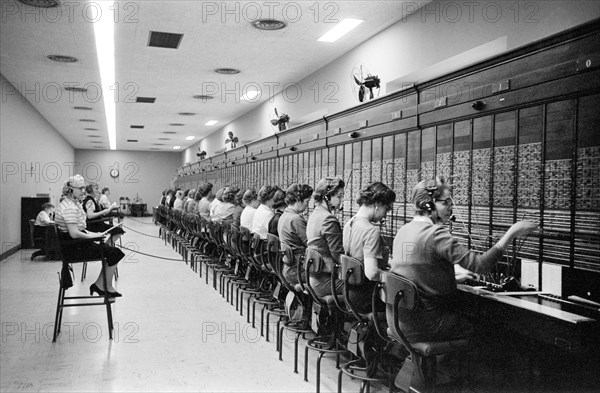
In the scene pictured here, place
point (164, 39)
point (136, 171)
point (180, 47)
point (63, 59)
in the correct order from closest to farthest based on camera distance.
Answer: point (164, 39)
point (180, 47)
point (63, 59)
point (136, 171)

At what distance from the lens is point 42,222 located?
30.9ft

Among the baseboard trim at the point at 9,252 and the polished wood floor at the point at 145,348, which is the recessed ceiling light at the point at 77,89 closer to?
the baseboard trim at the point at 9,252

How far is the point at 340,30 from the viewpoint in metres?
6.34

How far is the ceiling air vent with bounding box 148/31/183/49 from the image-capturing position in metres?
6.61

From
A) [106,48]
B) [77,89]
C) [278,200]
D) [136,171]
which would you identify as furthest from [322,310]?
[136,171]

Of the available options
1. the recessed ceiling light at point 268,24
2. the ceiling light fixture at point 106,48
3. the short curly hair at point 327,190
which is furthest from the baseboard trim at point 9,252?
the short curly hair at point 327,190

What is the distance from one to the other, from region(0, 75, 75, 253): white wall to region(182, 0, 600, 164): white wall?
5457 millimetres

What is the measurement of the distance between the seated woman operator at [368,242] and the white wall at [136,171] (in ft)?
74.9

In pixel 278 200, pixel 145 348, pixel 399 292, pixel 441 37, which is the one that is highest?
pixel 441 37

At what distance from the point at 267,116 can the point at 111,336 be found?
23.5 ft

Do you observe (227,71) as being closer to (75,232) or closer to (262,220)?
(262,220)

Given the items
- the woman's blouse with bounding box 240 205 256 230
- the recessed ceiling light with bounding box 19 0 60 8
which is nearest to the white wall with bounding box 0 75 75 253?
the recessed ceiling light with bounding box 19 0 60 8

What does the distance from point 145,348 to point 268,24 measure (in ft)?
12.6

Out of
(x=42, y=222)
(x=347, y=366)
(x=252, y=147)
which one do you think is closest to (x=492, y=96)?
(x=347, y=366)
